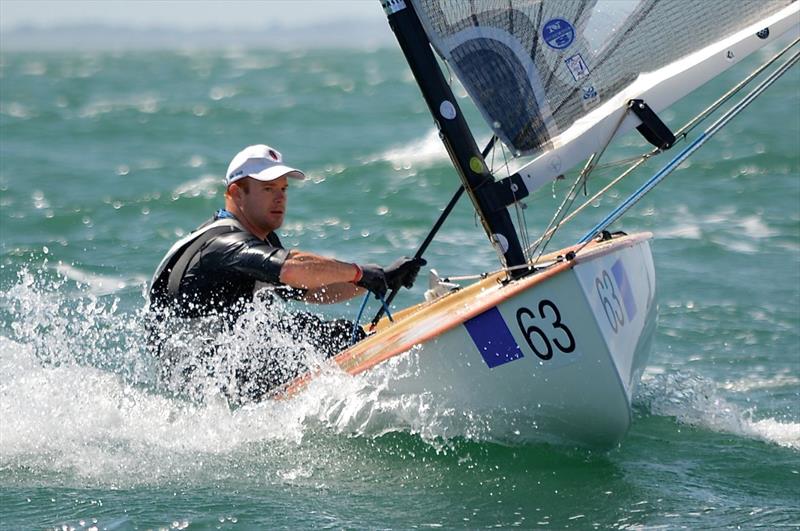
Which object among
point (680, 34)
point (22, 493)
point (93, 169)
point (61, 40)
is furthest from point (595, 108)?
point (61, 40)

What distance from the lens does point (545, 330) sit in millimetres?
4203

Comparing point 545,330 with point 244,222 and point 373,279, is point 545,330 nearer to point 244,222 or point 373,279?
point 373,279

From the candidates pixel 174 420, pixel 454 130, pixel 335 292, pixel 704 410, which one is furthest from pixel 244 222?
pixel 704 410

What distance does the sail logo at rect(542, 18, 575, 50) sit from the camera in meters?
4.31

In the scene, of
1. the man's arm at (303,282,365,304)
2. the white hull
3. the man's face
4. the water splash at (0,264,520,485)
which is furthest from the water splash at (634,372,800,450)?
the man's face

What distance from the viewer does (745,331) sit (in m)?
6.99

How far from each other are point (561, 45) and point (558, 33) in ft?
0.14

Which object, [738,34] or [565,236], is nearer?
[738,34]

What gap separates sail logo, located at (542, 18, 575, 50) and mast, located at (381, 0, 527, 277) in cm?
39

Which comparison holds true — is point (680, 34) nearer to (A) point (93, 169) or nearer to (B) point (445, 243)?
(B) point (445, 243)

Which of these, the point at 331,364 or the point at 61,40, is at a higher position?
the point at 61,40

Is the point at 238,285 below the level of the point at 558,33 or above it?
below

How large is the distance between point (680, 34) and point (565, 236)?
4.52 meters

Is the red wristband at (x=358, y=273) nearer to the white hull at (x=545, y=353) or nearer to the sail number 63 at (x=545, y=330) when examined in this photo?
the white hull at (x=545, y=353)
